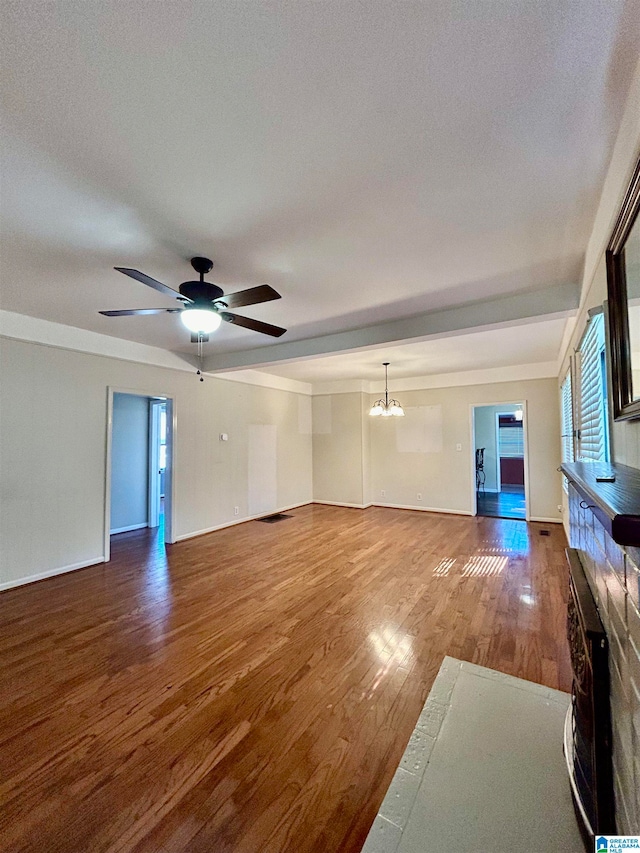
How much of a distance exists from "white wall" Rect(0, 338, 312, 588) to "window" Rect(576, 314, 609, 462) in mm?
4665

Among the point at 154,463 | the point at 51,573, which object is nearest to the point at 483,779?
the point at 51,573

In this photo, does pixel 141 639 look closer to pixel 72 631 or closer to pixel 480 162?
pixel 72 631

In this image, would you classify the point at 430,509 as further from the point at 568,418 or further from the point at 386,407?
the point at 568,418

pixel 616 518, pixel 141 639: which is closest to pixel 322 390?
pixel 141 639

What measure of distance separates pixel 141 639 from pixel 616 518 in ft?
9.98

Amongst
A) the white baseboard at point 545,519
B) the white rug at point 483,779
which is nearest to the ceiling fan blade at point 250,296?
the white rug at point 483,779

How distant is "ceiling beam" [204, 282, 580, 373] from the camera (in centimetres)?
282

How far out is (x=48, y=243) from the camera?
2150 mm

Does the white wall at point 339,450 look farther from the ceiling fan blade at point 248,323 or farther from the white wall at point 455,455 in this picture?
the ceiling fan blade at point 248,323

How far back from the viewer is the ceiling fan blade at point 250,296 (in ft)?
6.82

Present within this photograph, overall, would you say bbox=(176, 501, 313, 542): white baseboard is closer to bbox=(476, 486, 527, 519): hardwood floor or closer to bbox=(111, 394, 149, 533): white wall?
bbox=(111, 394, 149, 533): white wall

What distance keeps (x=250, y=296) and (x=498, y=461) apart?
8.98m

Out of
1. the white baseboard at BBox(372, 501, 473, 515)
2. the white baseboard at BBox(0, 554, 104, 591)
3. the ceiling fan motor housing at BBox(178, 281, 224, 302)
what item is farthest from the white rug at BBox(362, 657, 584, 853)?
the white baseboard at BBox(372, 501, 473, 515)

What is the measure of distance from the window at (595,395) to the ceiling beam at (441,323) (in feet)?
1.67
